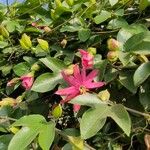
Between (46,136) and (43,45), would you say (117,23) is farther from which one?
(46,136)

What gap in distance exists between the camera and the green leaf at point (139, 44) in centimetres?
97

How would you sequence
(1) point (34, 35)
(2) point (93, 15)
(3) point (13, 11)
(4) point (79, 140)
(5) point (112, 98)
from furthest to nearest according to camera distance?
(3) point (13, 11) → (1) point (34, 35) → (2) point (93, 15) → (5) point (112, 98) → (4) point (79, 140)

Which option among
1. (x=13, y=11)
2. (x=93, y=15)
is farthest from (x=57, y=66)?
(x=13, y=11)

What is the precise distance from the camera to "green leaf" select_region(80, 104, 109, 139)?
866mm

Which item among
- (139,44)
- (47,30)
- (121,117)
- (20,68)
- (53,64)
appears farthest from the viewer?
(47,30)

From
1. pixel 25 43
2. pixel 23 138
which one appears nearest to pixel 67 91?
pixel 23 138

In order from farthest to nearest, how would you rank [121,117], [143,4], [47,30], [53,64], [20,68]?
[47,30], [20,68], [143,4], [53,64], [121,117]

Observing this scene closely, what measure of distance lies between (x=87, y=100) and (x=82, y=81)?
5 centimetres

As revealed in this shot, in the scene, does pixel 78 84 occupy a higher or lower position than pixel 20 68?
higher

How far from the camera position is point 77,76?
97cm

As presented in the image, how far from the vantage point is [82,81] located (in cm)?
96

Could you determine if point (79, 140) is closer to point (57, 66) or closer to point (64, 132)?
point (64, 132)

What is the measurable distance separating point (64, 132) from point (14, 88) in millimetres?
331

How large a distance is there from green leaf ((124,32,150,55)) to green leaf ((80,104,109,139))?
0.15 meters
